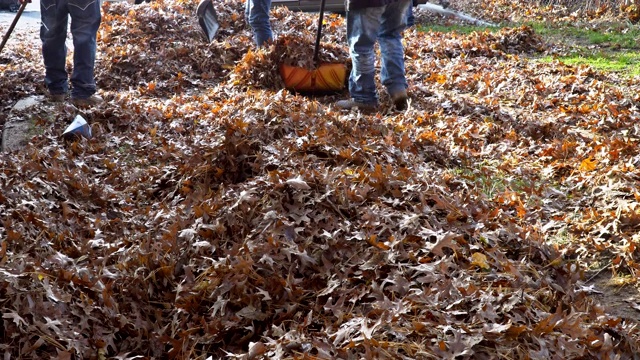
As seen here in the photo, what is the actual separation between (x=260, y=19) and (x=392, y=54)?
6.79 feet

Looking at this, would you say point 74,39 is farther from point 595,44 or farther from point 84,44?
point 595,44

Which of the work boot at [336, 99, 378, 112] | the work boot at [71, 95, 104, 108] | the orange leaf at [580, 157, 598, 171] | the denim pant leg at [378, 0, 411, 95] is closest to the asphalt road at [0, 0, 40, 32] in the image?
the work boot at [71, 95, 104, 108]

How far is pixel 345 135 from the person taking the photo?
4.73 metres

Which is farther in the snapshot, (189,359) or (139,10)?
(139,10)

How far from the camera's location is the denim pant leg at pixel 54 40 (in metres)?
5.76

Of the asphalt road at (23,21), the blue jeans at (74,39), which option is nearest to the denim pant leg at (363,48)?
the blue jeans at (74,39)

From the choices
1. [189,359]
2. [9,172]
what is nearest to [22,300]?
[189,359]

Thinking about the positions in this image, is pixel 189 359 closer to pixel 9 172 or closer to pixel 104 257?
pixel 104 257

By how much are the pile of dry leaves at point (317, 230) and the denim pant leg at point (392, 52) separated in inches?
16.0

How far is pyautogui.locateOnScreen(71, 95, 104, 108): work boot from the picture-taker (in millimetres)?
5700

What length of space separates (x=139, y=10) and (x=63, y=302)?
7.37 m

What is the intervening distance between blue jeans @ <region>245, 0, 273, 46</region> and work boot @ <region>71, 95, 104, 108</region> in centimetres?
229

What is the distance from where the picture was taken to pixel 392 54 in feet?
20.1

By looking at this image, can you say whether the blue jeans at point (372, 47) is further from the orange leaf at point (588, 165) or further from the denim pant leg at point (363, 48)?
the orange leaf at point (588, 165)
